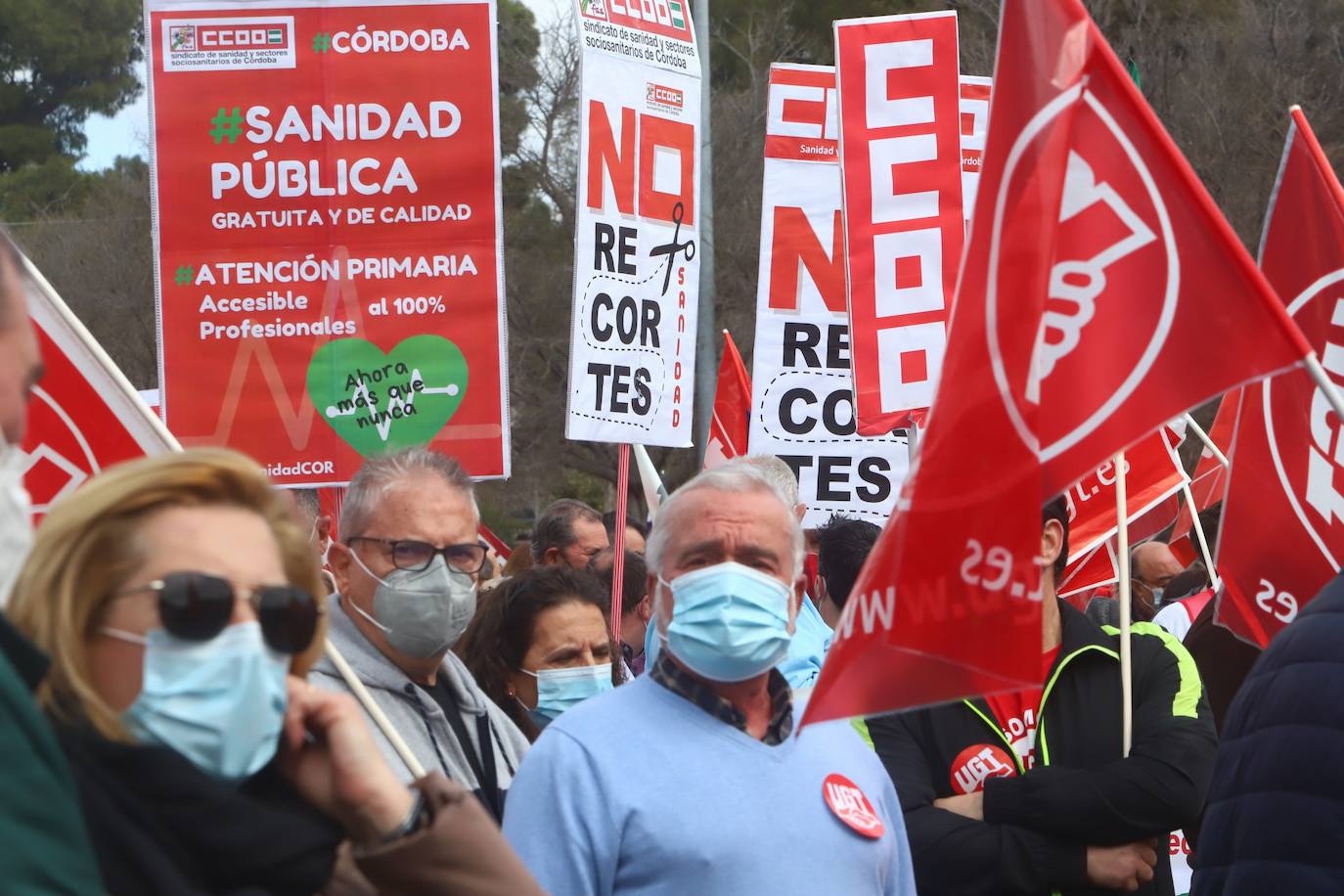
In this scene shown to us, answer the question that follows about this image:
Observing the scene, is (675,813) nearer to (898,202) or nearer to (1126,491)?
(898,202)

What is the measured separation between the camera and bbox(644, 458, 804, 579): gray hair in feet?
11.9

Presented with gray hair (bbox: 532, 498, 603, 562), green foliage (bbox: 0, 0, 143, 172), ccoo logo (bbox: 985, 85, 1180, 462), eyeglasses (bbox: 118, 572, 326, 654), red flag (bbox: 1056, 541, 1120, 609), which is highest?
green foliage (bbox: 0, 0, 143, 172)

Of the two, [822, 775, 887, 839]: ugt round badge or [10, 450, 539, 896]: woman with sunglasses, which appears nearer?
[10, 450, 539, 896]: woman with sunglasses

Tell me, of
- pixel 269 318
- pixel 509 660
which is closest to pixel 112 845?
pixel 509 660

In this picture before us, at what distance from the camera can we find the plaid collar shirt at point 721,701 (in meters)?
3.37

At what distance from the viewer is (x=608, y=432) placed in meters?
8.23

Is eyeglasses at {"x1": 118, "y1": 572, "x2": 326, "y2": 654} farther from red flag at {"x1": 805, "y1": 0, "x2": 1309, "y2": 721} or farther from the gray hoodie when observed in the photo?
the gray hoodie

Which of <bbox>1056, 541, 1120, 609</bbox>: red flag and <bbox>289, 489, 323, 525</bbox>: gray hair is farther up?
<bbox>289, 489, 323, 525</bbox>: gray hair

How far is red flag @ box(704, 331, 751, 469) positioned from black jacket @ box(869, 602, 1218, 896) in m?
6.84

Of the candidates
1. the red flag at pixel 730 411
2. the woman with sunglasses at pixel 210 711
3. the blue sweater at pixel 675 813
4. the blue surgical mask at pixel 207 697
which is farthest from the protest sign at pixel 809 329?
the blue surgical mask at pixel 207 697

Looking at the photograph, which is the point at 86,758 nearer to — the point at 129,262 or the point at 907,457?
the point at 907,457

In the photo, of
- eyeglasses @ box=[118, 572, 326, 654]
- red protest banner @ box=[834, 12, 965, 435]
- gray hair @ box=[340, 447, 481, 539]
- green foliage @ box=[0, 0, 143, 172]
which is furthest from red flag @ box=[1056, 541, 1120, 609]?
green foliage @ box=[0, 0, 143, 172]

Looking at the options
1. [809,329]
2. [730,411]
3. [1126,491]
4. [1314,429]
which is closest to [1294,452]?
[1314,429]

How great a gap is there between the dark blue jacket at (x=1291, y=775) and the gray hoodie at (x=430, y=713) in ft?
5.28
